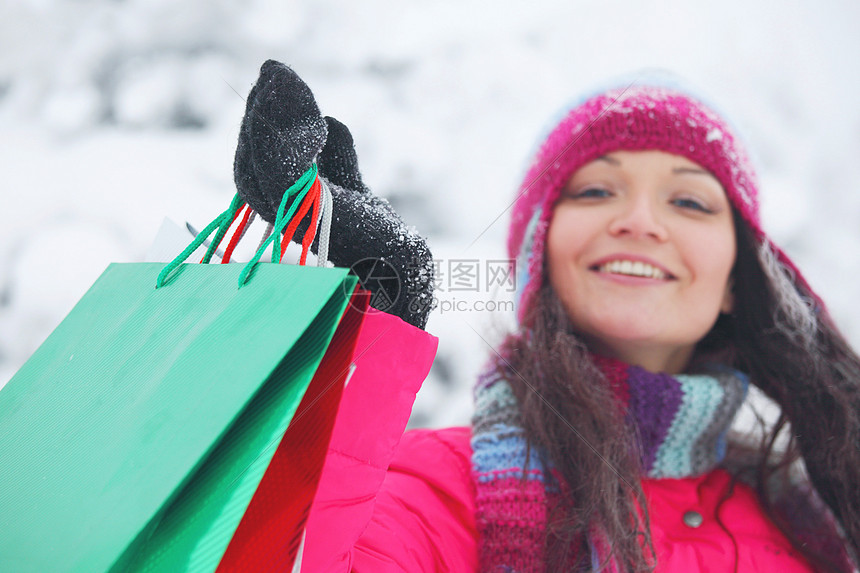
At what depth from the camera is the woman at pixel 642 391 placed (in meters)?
0.81

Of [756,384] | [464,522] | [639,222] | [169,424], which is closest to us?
[169,424]

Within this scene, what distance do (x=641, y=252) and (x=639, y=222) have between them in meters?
0.06

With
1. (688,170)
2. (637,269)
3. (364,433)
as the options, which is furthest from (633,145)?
(364,433)

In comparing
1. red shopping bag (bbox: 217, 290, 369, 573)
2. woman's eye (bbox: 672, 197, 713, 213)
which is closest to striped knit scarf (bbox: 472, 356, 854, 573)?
woman's eye (bbox: 672, 197, 713, 213)

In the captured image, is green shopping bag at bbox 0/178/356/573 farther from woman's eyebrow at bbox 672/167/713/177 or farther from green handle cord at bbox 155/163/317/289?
woman's eyebrow at bbox 672/167/713/177

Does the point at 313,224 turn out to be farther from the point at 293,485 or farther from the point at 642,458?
the point at 642,458

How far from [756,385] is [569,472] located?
0.57m

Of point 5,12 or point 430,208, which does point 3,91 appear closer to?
point 5,12

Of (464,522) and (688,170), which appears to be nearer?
(464,522)

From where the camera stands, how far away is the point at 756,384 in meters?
1.15

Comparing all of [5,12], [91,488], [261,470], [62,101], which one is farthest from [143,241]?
[261,470]

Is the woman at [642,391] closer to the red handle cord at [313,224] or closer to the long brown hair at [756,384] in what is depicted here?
the long brown hair at [756,384]

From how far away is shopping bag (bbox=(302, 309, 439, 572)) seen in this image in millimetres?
435

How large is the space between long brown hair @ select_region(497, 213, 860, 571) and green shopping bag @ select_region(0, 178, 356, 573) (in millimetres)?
597
